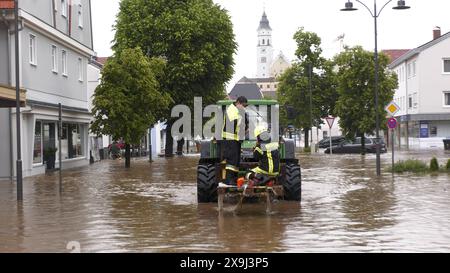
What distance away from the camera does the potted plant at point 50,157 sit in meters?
28.6

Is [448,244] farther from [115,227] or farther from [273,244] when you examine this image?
Answer: [115,227]

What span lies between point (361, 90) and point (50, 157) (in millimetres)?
27591

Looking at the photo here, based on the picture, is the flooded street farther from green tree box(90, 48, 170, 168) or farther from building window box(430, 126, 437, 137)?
building window box(430, 126, 437, 137)

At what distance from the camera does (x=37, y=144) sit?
27.8 m

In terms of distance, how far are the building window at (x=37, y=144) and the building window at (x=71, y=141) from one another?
11.9 feet

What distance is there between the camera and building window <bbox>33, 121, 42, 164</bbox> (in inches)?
1078

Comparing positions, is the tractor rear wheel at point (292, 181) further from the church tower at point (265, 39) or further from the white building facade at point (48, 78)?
the church tower at point (265, 39)

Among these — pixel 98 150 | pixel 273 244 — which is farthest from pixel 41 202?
pixel 98 150

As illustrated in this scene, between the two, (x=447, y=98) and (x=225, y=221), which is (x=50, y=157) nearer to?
(x=225, y=221)

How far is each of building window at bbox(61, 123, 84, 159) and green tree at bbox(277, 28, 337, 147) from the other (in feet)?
88.5

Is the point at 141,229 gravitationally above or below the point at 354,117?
below

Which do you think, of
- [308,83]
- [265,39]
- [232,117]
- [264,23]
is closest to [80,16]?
[232,117]
